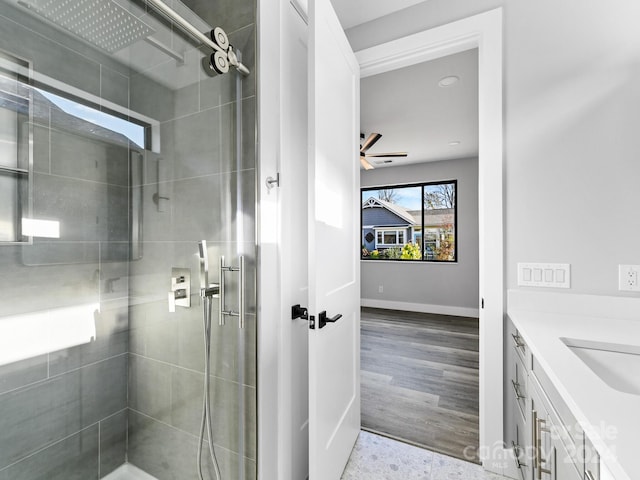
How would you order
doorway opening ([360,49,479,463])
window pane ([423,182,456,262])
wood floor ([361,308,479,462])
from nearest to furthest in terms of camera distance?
wood floor ([361,308,479,462])
doorway opening ([360,49,479,463])
window pane ([423,182,456,262])

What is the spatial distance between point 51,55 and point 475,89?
311cm

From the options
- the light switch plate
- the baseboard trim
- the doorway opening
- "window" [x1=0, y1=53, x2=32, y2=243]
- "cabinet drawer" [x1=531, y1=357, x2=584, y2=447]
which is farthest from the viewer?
the baseboard trim

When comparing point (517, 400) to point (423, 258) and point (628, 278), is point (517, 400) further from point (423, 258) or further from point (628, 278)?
point (423, 258)

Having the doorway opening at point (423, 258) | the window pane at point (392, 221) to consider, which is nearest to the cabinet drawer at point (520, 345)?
the doorway opening at point (423, 258)

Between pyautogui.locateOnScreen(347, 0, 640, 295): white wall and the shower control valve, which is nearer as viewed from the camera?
the shower control valve

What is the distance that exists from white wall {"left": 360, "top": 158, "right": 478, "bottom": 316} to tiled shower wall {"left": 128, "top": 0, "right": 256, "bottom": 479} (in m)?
4.65

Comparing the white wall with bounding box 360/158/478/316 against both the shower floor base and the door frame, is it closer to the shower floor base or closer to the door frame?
the door frame

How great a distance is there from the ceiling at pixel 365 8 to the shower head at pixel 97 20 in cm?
124

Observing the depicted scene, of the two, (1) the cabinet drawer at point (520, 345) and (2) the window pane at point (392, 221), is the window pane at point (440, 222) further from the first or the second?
(1) the cabinet drawer at point (520, 345)

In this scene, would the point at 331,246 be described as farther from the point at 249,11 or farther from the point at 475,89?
the point at 475,89

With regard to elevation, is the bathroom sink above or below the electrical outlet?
below

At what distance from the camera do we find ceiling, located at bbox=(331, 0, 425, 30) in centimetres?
178

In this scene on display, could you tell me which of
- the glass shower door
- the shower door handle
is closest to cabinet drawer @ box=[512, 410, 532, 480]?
the glass shower door

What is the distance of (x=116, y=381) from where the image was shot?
1125 millimetres
